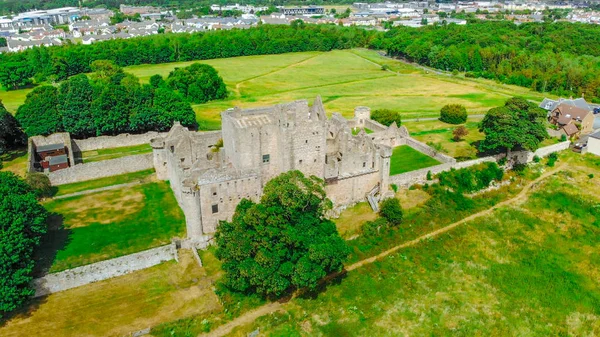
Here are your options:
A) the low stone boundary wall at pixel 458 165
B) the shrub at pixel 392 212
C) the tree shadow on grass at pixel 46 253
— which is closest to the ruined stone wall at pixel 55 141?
the tree shadow on grass at pixel 46 253

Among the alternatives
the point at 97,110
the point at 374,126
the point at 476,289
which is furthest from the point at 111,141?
the point at 476,289

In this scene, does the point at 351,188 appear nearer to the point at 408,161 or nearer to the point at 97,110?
the point at 408,161

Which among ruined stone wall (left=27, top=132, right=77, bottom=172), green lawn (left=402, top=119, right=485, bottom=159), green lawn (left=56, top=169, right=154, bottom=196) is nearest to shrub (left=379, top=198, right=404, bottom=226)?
green lawn (left=402, top=119, right=485, bottom=159)

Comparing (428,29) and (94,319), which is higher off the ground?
(428,29)

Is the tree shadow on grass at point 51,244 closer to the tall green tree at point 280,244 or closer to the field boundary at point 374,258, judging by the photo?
the tall green tree at point 280,244

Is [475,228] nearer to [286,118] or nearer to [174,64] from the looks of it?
[286,118]

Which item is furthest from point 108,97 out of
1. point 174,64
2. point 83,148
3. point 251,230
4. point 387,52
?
point 387,52
